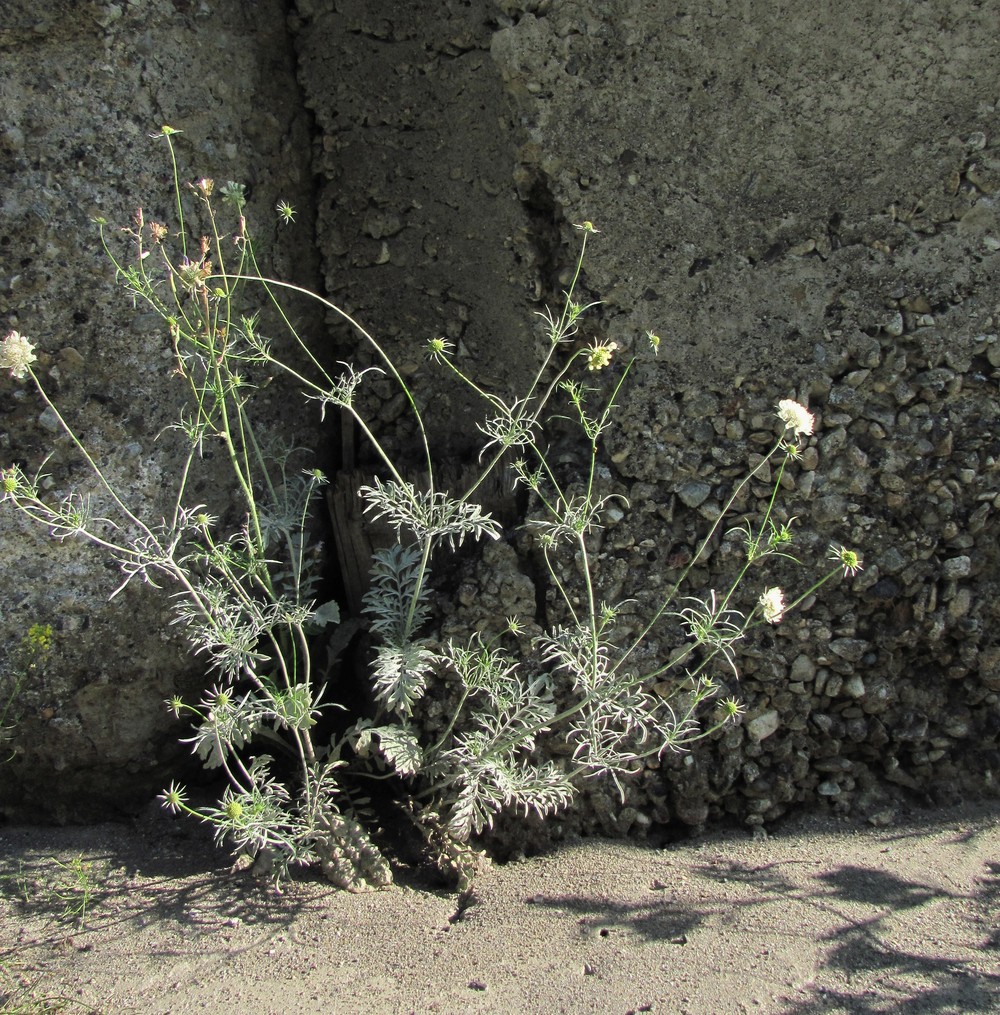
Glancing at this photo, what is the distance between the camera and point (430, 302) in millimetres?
3260

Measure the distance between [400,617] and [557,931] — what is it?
933mm

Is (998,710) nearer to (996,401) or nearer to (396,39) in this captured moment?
(996,401)

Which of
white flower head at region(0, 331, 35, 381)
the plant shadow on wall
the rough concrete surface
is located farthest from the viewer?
the rough concrete surface

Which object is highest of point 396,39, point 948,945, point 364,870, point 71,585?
point 396,39

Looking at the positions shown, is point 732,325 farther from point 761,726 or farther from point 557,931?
point 557,931

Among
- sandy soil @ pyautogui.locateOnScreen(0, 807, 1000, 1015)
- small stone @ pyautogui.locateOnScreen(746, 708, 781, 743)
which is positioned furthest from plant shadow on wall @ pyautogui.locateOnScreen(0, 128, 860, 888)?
sandy soil @ pyautogui.locateOnScreen(0, 807, 1000, 1015)

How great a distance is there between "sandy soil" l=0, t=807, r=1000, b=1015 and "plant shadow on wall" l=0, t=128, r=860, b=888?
18cm

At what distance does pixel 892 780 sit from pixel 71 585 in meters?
2.44

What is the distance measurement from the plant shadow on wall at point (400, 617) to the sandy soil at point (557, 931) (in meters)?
0.18

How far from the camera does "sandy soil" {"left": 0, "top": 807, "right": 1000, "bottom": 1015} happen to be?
236 centimetres

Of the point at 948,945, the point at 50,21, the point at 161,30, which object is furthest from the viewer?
the point at 161,30

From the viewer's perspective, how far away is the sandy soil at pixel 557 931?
2.36 meters

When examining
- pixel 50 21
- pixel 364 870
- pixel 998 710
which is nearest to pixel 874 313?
pixel 998 710

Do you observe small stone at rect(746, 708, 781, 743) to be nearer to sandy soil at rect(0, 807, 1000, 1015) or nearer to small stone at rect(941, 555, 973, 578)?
sandy soil at rect(0, 807, 1000, 1015)
